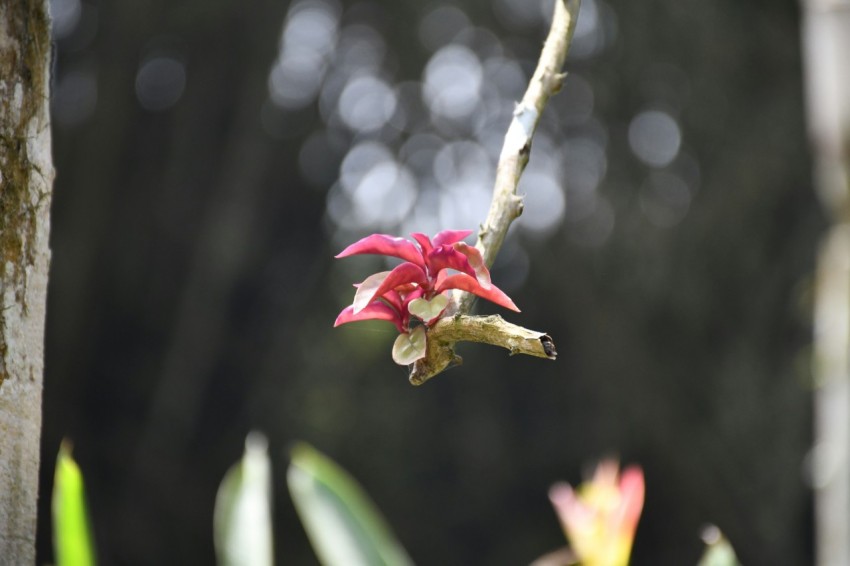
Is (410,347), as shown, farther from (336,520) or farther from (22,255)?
(336,520)

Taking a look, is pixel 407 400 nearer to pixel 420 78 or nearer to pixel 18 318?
pixel 420 78

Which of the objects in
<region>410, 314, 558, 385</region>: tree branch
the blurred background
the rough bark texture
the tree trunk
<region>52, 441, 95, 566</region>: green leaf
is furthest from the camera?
the blurred background

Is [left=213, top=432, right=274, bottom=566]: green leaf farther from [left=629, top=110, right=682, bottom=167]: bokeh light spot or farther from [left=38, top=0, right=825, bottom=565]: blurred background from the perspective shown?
[left=629, top=110, right=682, bottom=167]: bokeh light spot

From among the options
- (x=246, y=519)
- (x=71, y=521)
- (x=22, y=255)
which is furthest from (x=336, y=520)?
(x=22, y=255)


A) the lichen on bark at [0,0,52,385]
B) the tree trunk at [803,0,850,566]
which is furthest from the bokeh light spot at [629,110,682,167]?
the lichen on bark at [0,0,52,385]

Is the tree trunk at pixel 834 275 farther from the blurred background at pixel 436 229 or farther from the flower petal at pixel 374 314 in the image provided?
the blurred background at pixel 436 229

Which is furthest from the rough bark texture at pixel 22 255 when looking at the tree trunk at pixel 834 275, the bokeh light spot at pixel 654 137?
the bokeh light spot at pixel 654 137

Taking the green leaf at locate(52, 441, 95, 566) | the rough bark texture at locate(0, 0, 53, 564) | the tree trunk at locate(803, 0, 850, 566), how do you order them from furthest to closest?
the tree trunk at locate(803, 0, 850, 566), the green leaf at locate(52, 441, 95, 566), the rough bark texture at locate(0, 0, 53, 564)
